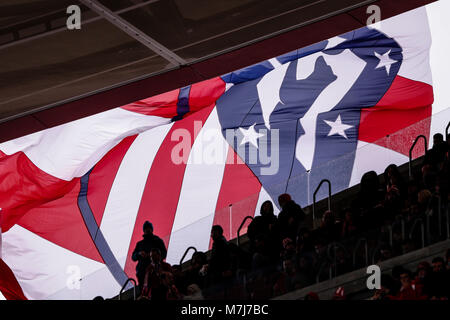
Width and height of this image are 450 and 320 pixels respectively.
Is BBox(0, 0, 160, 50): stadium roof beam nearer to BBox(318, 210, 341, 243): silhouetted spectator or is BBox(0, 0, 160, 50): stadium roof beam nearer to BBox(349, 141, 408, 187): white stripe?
BBox(318, 210, 341, 243): silhouetted spectator

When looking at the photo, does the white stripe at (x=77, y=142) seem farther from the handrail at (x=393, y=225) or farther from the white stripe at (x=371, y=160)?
the handrail at (x=393, y=225)

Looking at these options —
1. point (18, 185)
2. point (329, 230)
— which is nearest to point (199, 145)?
point (18, 185)

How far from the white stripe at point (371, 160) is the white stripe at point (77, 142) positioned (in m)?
5.73

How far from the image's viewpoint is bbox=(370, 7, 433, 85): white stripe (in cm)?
1775

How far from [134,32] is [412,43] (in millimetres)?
9270

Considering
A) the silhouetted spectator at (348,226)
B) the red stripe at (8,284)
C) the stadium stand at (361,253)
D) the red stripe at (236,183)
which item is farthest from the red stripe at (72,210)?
the silhouetted spectator at (348,226)

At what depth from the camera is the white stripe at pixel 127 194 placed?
1914 cm

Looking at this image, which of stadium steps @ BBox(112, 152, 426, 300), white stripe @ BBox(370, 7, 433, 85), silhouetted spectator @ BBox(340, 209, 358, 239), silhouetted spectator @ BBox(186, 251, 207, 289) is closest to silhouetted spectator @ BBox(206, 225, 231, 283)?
silhouetted spectator @ BBox(186, 251, 207, 289)

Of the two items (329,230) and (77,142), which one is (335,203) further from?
(77,142)

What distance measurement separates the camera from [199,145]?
20.5 metres

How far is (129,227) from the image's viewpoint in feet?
63.8
